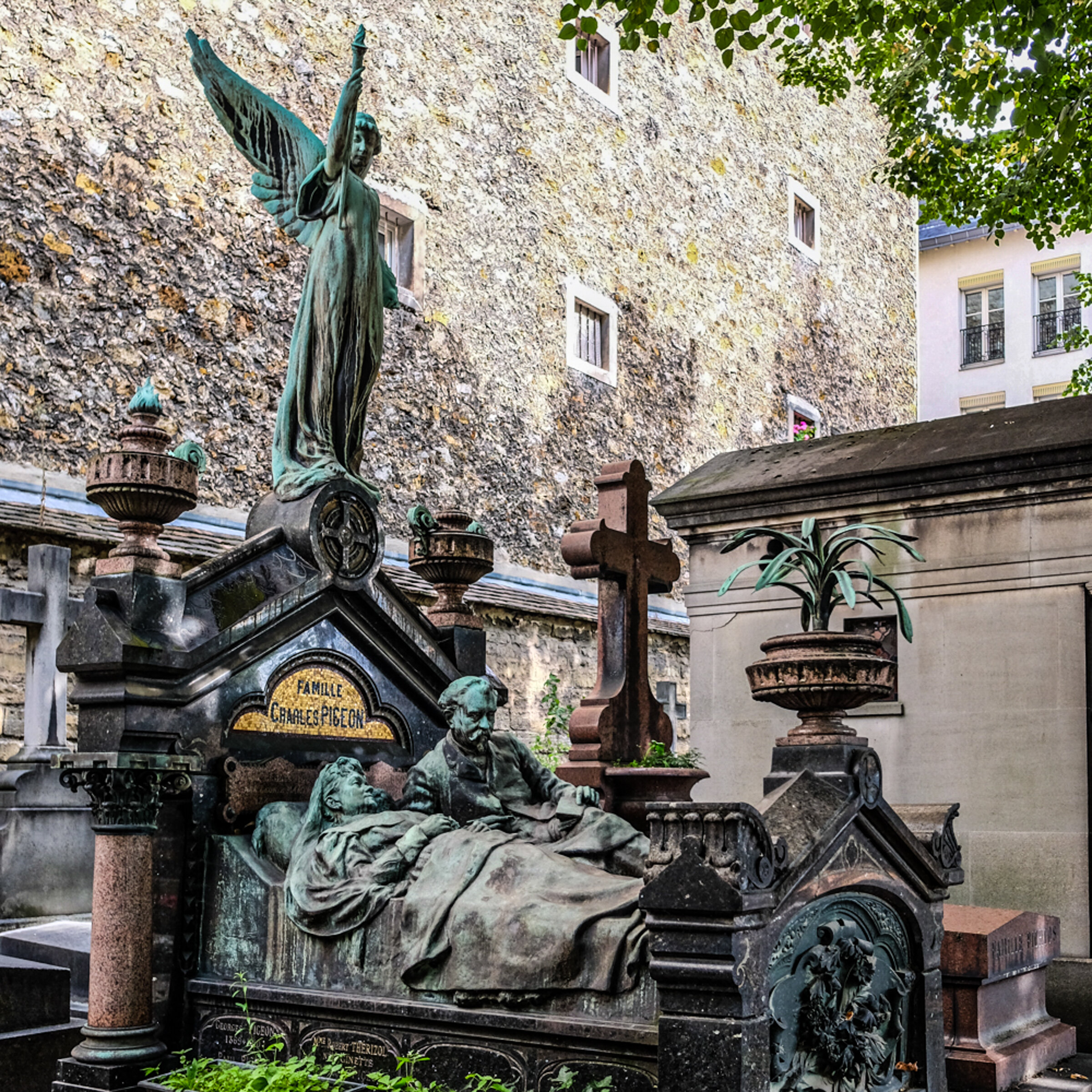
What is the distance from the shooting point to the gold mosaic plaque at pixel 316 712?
6.06m

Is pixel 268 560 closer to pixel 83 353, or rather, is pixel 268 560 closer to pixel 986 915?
pixel 986 915

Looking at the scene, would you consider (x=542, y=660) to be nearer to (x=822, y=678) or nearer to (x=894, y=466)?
(x=894, y=466)

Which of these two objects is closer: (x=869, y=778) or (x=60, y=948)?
(x=869, y=778)

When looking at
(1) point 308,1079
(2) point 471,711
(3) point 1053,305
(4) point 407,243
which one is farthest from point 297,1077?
(3) point 1053,305

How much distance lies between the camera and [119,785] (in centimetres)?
532

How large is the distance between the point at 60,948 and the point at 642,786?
3.51m

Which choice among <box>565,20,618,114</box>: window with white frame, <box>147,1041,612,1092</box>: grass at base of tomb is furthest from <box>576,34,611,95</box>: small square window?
<box>147,1041,612,1092</box>: grass at base of tomb

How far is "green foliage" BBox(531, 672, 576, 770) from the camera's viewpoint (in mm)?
11203

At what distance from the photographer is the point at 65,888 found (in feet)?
24.5

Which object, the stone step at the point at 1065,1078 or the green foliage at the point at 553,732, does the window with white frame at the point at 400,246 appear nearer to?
the green foliage at the point at 553,732

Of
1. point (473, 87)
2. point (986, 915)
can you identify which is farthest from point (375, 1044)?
point (473, 87)

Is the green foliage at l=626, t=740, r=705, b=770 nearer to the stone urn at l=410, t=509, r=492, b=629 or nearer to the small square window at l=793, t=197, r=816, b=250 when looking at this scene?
the stone urn at l=410, t=509, r=492, b=629

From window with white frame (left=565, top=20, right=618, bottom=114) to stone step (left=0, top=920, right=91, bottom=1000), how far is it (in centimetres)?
1439

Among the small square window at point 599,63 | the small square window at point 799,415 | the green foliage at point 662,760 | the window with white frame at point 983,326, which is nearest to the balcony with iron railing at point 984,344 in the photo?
the window with white frame at point 983,326
